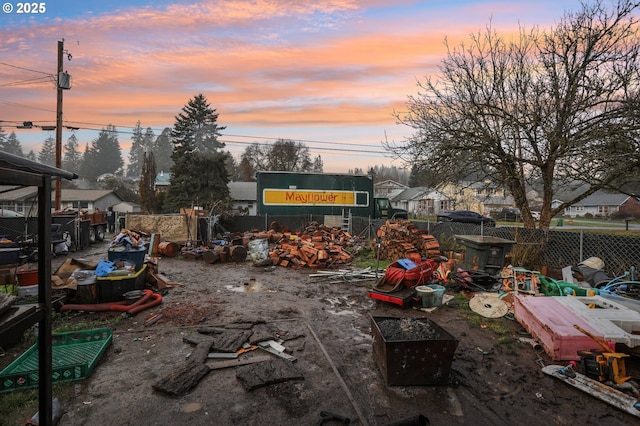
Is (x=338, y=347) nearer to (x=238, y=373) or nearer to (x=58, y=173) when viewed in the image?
(x=238, y=373)

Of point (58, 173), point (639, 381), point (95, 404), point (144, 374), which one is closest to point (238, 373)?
point (144, 374)

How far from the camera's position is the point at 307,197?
2258 centimetres

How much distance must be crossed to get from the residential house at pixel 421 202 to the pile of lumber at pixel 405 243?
34.5 meters

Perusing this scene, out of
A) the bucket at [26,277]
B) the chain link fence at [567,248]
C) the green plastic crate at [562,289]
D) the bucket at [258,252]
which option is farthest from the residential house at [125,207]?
the green plastic crate at [562,289]

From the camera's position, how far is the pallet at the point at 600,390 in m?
3.33

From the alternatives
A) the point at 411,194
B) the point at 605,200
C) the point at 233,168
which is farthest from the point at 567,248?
the point at 605,200

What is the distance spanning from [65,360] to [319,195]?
19202 millimetres

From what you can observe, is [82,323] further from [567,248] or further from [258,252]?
[567,248]

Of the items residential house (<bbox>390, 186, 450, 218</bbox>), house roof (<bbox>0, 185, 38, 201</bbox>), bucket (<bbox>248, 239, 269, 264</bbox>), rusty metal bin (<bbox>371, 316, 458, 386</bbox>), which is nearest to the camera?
house roof (<bbox>0, 185, 38, 201</bbox>)

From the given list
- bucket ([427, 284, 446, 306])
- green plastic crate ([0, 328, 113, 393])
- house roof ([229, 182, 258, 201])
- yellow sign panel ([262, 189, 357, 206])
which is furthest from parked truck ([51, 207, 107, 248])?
house roof ([229, 182, 258, 201])

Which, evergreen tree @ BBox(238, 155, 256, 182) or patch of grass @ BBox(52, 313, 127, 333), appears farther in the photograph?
evergreen tree @ BBox(238, 155, 256, 182)

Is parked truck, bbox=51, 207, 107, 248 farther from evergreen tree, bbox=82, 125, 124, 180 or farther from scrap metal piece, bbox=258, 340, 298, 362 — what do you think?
evergreen tree, bbox=82, 125, 124, 180

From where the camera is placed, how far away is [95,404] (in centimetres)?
346

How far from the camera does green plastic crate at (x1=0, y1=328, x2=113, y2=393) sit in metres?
3.62
